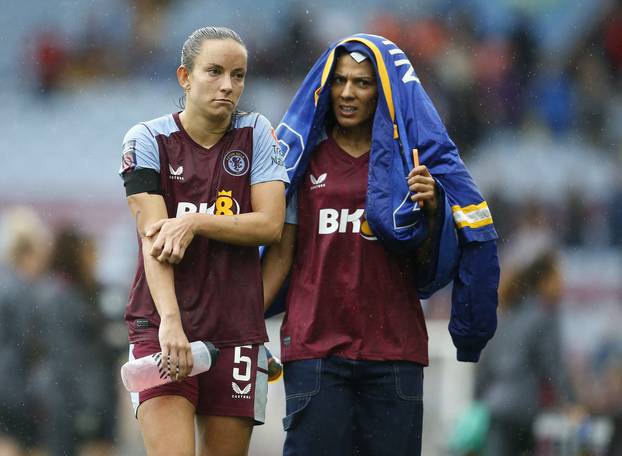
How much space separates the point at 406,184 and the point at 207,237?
87 cm

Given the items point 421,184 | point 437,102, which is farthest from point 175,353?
point 437,102

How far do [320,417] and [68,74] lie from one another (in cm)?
1209

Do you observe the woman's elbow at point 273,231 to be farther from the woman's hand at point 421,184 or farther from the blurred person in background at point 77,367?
the blurred person in background at point 77,367

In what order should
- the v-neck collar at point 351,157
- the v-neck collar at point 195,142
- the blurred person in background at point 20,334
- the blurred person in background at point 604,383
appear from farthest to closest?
the blurred person in background at point 604,383
the blurred person in background at point 20,334
the v-neck collar at point 351,157
the v-neck collar at point 195,142

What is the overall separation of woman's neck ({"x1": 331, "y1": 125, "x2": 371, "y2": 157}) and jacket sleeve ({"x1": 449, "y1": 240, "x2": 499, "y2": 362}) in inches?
22.7

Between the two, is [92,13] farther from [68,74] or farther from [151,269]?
[151,269]

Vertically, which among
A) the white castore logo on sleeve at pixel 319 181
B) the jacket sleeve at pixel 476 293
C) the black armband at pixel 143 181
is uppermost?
the white castore logo on sleeve at pixel 319 181

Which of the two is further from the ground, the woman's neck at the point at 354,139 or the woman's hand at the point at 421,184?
the woman's neck at the point at 354,139

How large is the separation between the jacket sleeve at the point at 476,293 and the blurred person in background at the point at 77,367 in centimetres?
433

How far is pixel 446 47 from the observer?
1545cm

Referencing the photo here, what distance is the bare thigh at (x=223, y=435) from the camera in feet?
15.1

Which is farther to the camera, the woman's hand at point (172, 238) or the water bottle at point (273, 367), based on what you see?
the water bottle at point (273, 367)

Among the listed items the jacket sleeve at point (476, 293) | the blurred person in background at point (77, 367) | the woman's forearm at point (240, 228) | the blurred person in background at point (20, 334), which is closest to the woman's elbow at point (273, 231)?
the woman's forearm at point (240, 228)

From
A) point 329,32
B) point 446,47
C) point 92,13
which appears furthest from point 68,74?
point 446,47
